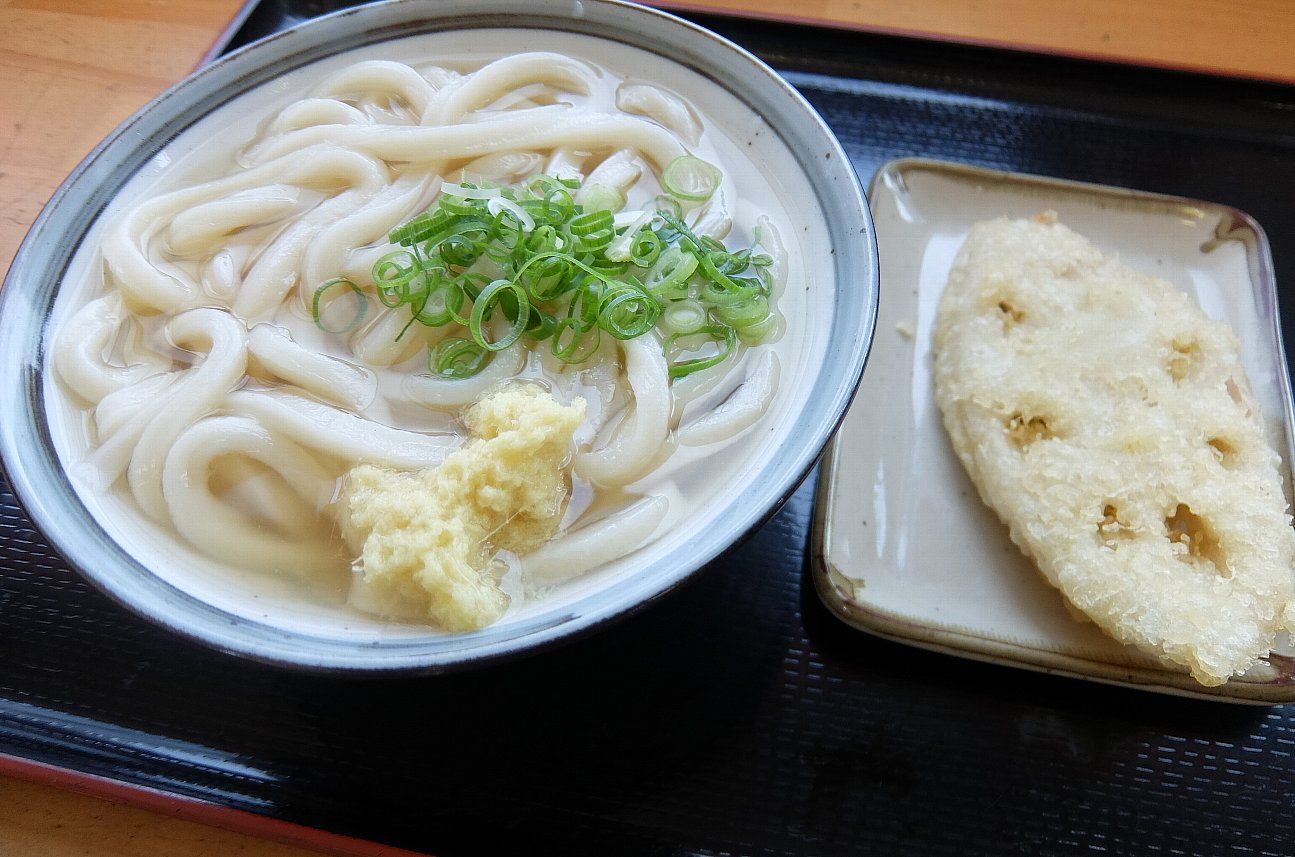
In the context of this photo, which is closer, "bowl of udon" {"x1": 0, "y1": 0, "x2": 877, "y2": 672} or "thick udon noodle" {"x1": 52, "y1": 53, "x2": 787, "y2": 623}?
"bowl of udon" {"x1": 0, "y1": 0, "x2": 877, "y2": 672}

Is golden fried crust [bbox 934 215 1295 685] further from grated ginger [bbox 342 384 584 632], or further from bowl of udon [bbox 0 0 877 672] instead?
grated ginger [bbox 342 384 584 632]

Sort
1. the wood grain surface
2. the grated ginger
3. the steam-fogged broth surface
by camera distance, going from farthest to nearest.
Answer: the wood grain surface → the steam-fogged broth surface → the grated ginger

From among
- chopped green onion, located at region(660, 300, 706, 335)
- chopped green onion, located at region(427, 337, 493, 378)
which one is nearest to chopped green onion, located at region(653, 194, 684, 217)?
chopped green onion, located at region(660, 300, 706, 335)

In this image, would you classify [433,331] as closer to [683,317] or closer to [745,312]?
[683,317]

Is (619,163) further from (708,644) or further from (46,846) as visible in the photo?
(46,846)

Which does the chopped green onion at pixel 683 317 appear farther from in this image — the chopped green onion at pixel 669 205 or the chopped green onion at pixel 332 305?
the chopped green onion at pixel 332 305

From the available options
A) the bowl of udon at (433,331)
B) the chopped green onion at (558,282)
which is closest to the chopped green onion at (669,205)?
the bowl of udon at (433,331)
